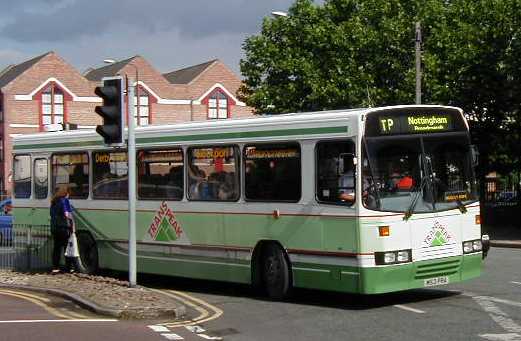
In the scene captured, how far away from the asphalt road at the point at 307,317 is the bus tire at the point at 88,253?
8.57 ft

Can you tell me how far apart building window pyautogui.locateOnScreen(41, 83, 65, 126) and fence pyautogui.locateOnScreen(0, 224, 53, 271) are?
185ft

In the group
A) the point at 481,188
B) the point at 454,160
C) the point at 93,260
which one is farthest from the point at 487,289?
the point at 481,188

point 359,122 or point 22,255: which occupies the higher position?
point 359,122

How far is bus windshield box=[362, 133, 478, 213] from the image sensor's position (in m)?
10.9

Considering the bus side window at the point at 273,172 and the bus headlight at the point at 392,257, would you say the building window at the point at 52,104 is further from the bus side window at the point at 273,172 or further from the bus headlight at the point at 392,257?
the bus headlight at the point at 392,257

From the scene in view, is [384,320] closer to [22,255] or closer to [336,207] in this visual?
[336,207]

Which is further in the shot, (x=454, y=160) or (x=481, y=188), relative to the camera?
(x=481, y=188)

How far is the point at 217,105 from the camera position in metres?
80.4

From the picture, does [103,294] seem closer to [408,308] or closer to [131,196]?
[131,196]

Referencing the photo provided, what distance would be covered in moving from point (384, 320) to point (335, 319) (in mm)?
617

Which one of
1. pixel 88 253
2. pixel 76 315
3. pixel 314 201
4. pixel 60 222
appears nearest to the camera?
pixel 76 315

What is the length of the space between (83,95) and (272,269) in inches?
2500

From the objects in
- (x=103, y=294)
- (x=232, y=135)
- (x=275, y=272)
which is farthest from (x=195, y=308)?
(x=232, y=135)

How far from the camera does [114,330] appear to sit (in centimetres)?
972
